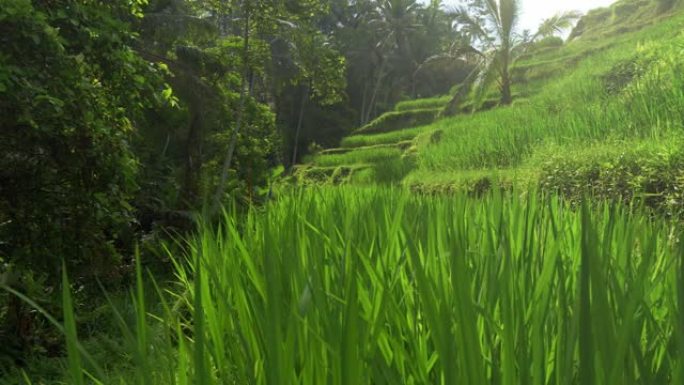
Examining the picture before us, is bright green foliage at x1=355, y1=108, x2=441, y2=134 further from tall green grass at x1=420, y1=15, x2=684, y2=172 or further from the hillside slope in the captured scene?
tall green grass at x1=420, y1=15, x2=684, y2=172

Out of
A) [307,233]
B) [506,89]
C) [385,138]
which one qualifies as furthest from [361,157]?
[307,233]

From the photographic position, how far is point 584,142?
15.0 feet

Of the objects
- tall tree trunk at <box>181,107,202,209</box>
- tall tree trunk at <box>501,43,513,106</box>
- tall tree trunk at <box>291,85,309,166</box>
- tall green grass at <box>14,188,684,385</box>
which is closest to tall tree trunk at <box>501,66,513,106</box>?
tall tree trunk at <box>501,43,513,106</box>

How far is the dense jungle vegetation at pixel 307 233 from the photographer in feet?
1.92

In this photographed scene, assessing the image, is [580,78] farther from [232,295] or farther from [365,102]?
[365,102]

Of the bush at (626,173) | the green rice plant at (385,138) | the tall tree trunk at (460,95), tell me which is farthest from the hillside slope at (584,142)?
the tall tree trunk at (460,95)

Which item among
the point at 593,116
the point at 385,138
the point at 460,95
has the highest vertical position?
the point at 460,95

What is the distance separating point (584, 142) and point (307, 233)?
12.7 ft

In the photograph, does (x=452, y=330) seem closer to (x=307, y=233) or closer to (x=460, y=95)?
(x=307, y=233)

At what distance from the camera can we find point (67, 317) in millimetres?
512

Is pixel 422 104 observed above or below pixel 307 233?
above

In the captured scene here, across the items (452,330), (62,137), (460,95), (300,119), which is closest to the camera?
(452,330)

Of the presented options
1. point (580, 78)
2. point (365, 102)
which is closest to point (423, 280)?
point (580, 78)

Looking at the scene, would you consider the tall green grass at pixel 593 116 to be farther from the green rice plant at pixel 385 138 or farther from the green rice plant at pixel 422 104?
the green rice plant at pixel 422 104
